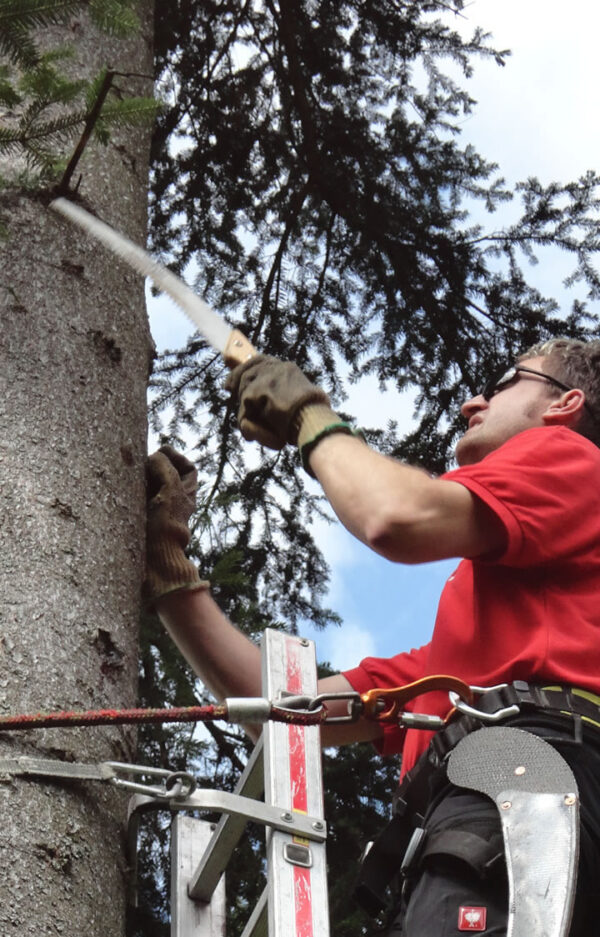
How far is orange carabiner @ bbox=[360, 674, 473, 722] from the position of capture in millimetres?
2312

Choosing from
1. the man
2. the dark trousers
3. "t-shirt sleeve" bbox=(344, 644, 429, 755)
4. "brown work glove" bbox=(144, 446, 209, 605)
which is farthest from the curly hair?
the dark trousers

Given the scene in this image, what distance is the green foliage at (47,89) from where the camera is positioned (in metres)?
2.96

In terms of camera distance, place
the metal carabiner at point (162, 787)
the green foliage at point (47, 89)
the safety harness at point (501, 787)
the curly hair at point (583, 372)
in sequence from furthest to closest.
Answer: the curly hair at point (583, 372)
the green foliage at point (47, 89)
the metal carabiner at point (162, 787)
the safety harness at point (501, 787)

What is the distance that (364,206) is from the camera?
6059 mm

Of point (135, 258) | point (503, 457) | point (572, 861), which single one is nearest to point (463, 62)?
point (135, 258)

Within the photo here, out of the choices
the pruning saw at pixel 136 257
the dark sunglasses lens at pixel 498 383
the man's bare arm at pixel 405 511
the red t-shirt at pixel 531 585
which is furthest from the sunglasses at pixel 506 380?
the man's bare arm at pixel 405 511

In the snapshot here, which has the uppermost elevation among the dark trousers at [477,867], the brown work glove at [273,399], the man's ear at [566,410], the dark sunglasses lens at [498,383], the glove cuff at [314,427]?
the dark sunglasses lens at [498,383]

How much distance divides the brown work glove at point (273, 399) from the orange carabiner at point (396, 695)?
596 mm

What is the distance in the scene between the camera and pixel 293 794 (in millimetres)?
2264

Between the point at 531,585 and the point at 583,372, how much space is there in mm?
983

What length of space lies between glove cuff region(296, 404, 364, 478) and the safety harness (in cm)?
59

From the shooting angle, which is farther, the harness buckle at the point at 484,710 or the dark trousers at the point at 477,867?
the harness buckle at the point at 484,710

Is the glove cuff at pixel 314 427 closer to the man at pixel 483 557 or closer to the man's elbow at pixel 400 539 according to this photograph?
the man at pixel 483 557

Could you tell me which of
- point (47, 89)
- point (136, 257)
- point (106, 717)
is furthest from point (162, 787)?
point (47, 89)
